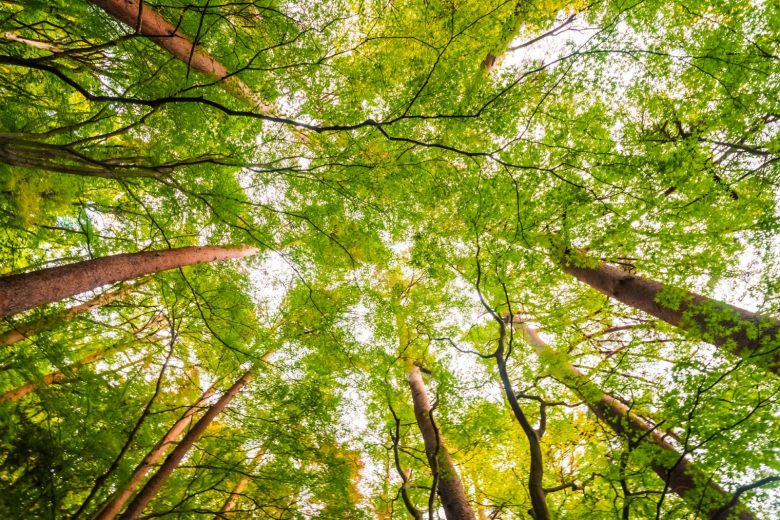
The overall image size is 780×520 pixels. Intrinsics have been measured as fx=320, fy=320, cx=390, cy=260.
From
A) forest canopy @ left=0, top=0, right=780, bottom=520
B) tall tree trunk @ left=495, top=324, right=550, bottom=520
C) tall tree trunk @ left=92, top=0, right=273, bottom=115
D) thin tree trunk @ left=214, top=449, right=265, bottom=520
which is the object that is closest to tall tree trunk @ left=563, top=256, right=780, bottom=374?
forest canopy @ left=0, top=0, right=780, bottom=520

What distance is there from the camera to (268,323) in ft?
21.8

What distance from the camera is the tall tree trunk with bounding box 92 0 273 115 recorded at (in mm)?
3512

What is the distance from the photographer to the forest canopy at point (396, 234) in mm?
3291

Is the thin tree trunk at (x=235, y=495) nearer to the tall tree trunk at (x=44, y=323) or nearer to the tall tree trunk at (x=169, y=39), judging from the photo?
the tall tree trunk at (x=44, y=323)

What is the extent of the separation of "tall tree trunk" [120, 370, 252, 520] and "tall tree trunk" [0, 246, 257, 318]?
242 cm

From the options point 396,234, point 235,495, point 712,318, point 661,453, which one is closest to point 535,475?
point 661,453

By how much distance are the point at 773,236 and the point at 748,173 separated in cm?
86

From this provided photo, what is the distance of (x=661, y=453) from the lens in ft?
11.1

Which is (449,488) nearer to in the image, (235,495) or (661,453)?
(661,453)

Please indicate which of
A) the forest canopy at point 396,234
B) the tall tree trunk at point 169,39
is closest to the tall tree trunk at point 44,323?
the forest canopy at point 396,234

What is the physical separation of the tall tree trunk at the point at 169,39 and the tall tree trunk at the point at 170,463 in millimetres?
4436

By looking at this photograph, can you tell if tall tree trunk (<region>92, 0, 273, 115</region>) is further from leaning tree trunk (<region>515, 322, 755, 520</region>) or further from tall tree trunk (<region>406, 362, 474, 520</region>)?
leaning tree trunk (<region>515, 322, 755, 520</region>)

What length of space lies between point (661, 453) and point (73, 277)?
607cm

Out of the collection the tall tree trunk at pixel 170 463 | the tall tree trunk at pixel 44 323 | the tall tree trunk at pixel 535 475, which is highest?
the tall tree trunk at pixel 44 323
